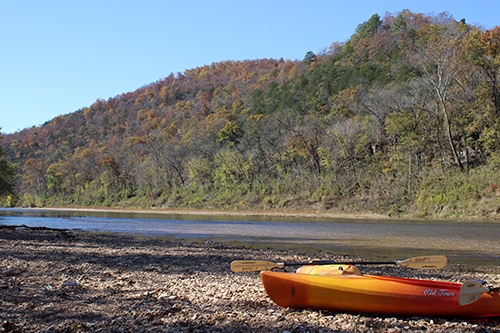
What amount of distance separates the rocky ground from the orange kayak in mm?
164

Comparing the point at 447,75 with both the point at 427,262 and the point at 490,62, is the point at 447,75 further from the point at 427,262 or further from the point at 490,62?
the point at 427,262

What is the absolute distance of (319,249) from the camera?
1973cm

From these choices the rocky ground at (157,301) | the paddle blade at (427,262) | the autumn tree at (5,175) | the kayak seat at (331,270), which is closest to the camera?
the rocky ground at (157,301)

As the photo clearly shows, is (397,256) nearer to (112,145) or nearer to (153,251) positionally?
(153,251)

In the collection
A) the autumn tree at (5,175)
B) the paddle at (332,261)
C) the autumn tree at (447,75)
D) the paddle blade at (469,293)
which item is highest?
the autumn tree at (447,75)

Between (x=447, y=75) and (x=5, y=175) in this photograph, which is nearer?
(x=5, y=175)

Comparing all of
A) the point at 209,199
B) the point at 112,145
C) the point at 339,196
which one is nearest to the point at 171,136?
the point at 112,145

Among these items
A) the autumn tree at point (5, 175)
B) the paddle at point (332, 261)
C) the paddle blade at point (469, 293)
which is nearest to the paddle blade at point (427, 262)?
the paddle at point (332, 261)

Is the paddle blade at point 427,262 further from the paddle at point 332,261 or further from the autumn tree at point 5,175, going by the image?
the autumn tree at point 5,175

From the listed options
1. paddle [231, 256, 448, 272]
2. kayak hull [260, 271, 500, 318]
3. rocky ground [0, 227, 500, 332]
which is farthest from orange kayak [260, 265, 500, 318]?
paddle [231, 256, 448, 272]

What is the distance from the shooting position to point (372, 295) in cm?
783

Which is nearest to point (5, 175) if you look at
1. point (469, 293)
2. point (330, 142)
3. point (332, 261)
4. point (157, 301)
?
point (157, 301)

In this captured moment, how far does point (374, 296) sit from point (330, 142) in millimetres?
52706

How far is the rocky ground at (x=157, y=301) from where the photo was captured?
23.7ft
